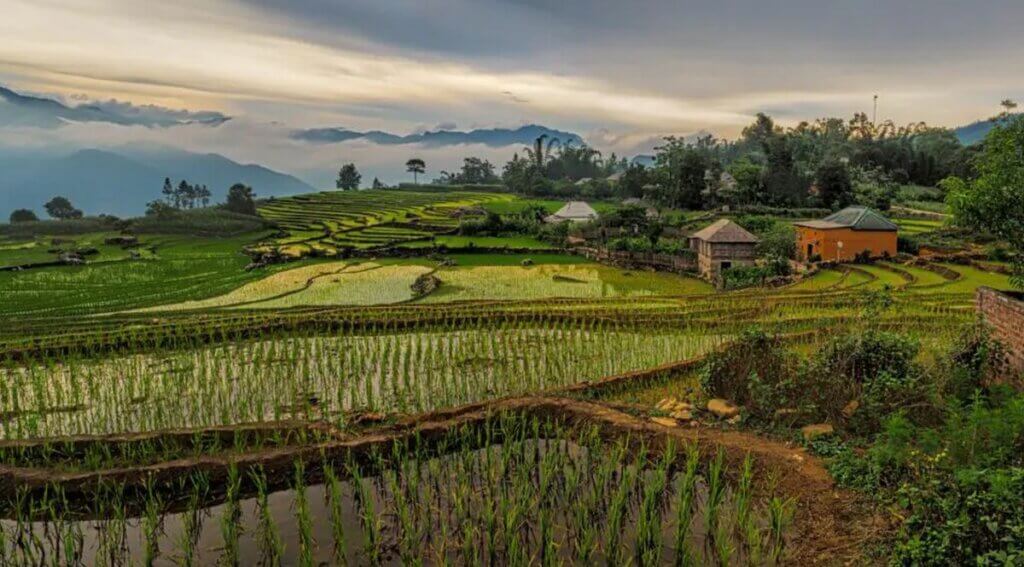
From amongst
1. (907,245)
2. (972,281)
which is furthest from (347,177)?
(972,281)

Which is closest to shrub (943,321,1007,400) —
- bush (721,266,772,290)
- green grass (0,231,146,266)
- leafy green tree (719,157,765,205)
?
bush (721,266,772,290)

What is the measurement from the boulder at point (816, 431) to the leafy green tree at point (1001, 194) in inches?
202

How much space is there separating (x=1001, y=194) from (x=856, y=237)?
2126cm

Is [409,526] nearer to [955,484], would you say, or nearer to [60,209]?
[955,484]

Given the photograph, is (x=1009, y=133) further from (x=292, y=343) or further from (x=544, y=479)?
(x=292, y=343)

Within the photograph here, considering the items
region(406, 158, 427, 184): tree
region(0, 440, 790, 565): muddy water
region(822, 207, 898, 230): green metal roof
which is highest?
region(406, 158, 427, 184): tree

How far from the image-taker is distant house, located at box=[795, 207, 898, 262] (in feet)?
95.3

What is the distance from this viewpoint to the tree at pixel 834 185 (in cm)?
4734

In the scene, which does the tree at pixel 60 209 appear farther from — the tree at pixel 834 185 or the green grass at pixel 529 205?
the tree at pixel 834 185

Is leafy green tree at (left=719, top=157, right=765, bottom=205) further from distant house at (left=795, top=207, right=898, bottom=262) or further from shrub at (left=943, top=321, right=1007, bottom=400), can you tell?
shrub at (left=943, top=321, right=1007, bottom=400)

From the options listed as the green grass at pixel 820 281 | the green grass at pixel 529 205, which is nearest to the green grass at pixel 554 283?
the green grass at pixel 820 281

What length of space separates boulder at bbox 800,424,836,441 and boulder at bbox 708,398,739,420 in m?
1.02

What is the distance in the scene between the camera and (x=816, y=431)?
8211 millimetres

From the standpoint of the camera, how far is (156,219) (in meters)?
49.0
